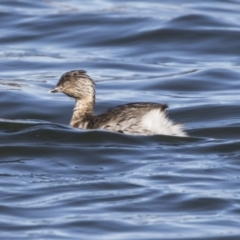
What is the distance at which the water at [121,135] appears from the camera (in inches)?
351

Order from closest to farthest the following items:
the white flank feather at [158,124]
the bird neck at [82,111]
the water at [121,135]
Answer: the water at [121,135], the white flank feather at [158,124], the bird neck at [82,111]

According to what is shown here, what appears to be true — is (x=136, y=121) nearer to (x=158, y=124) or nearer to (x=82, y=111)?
(x=158, y=124)

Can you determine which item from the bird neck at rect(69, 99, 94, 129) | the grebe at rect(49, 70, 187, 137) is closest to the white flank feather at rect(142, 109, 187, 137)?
the grebe at rect(49, 70, 187, 137)

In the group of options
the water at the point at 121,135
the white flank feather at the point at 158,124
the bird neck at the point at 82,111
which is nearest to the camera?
the water at the point at 121,135

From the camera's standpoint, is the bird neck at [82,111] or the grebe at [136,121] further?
the bird neck at [82,111]

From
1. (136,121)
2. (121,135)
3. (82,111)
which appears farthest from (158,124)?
(82,111)

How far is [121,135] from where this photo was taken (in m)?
11.6

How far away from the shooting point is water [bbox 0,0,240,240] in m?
8.91

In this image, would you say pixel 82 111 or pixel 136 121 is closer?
pixel 136 121

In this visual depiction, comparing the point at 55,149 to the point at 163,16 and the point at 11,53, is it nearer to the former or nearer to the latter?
the point at 11,53

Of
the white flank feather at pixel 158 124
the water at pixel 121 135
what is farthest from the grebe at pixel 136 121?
the water at pixel 121 135

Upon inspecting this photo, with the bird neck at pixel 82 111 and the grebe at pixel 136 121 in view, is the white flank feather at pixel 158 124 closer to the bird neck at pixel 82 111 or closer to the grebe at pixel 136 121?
the grebe at pixel 136 121

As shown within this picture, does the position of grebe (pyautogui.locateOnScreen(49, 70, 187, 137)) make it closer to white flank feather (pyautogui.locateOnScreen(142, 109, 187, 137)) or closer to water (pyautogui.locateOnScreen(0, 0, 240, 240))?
white flank feather (pyautogui.locateOnScreen(142, 109, 187, 137))

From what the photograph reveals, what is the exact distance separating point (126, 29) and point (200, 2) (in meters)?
3.23
